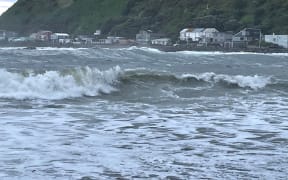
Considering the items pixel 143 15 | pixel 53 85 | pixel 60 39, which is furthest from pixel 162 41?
pixel 53 85

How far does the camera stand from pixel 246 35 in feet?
273

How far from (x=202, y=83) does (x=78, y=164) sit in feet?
40.0

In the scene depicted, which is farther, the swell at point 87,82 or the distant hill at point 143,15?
the distant hill at point 143,15

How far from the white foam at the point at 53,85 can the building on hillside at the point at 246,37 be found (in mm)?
66538

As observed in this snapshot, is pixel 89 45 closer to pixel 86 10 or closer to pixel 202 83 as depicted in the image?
pixel 86 10

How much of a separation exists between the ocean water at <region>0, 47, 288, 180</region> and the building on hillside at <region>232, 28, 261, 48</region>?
216 feet

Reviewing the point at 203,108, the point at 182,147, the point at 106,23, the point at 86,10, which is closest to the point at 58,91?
the point at 203,108

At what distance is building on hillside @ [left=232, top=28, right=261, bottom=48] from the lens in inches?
3194

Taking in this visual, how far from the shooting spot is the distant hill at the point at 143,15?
92812 millimetres

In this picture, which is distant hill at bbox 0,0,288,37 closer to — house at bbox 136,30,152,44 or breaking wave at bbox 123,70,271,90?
house at bbox 136,30,152,44

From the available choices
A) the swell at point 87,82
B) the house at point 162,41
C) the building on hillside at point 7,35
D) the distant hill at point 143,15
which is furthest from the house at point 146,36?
the swell at point 87,82

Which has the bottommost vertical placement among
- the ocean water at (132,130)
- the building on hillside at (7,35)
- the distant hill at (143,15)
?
the ocean water at (132,130)

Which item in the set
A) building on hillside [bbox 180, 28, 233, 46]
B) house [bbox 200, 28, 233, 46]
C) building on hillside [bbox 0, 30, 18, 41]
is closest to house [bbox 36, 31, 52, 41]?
building on hillside [bbox 0, 30, 18, 41]

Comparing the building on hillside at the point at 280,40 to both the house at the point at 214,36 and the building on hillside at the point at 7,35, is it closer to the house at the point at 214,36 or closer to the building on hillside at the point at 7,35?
the house at the point at 214,36
